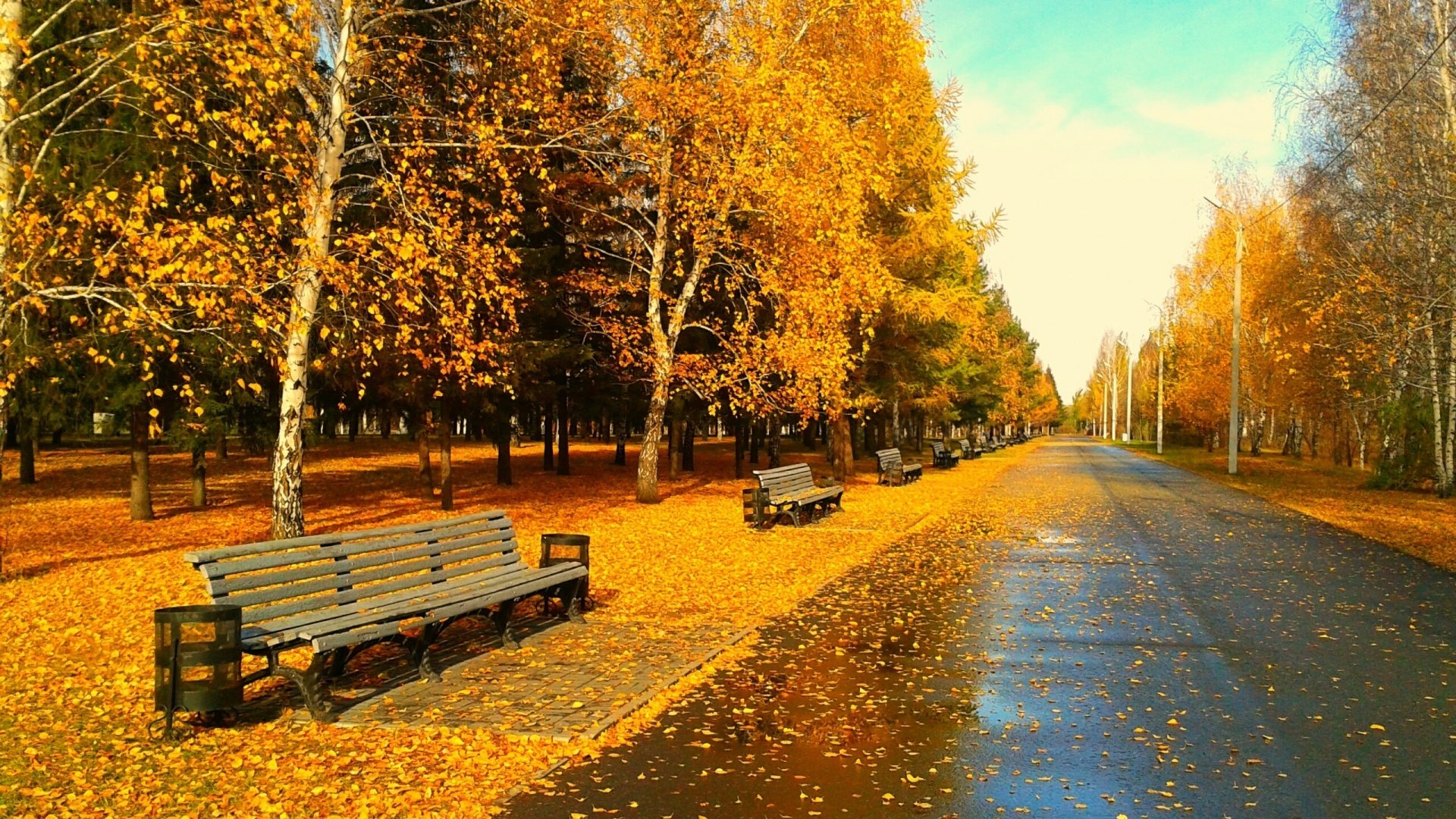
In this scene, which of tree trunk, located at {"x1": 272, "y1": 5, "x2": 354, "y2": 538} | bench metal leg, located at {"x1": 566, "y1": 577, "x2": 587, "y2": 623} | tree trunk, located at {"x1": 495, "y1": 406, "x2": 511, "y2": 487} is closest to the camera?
bench metal leg, located at {"x1": 566, "y1": 577, "x2": 587, "y2": 623}

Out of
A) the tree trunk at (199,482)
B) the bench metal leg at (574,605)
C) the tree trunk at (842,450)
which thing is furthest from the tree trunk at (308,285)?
the tree trunk at (842,450)

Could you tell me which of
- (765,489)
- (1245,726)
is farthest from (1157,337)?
(1245,726)

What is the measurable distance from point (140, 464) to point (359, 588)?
465 inches

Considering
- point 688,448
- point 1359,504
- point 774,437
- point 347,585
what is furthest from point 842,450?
point 347,585

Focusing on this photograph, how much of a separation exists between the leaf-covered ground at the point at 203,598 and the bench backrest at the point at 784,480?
0.78m

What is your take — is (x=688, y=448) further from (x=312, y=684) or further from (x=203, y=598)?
(x=312, y=684)

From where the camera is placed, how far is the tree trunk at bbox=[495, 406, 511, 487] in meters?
21.0

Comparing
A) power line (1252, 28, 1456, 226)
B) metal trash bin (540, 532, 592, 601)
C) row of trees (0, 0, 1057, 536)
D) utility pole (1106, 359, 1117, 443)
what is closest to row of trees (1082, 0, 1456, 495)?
power line (1252, 28, 1456, 226)

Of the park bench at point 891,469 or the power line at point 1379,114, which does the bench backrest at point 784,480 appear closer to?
the park bench at point 891,469

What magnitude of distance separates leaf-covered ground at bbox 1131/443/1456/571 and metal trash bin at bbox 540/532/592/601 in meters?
10.2

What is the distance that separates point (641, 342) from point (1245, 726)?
655 inches

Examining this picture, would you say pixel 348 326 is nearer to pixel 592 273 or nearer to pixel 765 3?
pixel 592 273

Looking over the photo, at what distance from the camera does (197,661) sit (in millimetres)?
5312

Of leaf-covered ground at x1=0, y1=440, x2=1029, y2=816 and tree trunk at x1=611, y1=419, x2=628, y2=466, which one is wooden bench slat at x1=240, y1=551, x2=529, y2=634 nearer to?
leaf-covered ground at x1=0, y1=440, x2=1029, y2=816
